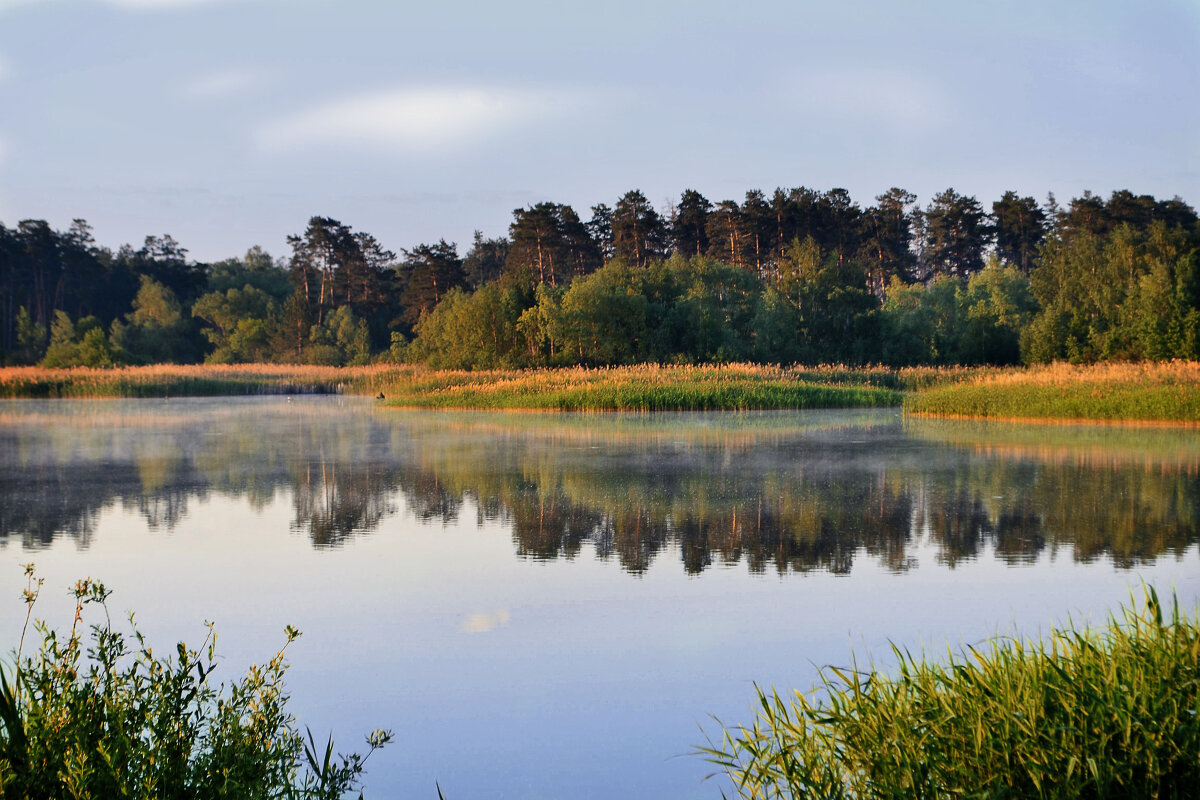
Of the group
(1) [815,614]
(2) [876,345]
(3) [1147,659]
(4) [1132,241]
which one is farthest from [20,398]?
(4) [1132,241]

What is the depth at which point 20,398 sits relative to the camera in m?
38.6

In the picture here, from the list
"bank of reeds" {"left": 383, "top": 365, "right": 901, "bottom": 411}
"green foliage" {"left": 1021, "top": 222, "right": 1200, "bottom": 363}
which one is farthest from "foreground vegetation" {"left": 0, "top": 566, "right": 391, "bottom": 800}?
"green foliage" {"left": 1021, "top": 222, "right": 1200, "bottom": 363}

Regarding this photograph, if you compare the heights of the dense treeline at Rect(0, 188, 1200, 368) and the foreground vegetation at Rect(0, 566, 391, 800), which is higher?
the dense treeline at Rect(0, 188, 1200, 368)

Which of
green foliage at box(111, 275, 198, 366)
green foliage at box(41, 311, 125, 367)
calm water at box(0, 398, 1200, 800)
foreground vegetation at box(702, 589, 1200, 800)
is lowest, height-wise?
calm water at box(0, 398, 1200, 800)

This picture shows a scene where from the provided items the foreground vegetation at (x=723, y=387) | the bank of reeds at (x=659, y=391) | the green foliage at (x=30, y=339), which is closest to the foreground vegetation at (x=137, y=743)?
the foreground vegetation at (x=723, y=387)

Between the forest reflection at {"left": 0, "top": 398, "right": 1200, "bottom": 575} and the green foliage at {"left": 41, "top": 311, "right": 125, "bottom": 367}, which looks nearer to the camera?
the forest reflection at {"left": 0, "top": 398, "right": 1200, "bottom": 575}

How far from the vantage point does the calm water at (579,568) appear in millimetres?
4590

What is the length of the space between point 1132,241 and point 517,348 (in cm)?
2707

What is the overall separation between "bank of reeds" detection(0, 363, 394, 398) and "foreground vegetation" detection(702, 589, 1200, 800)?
41547 mm

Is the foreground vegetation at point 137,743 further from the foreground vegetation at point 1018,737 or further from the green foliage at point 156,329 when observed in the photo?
the green foliage at point 156,329

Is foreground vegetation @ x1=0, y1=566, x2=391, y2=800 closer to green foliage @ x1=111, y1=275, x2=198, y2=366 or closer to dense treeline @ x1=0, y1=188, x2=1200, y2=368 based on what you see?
dense treeline @ x1=0, y1=188, x2=1200, y2=368

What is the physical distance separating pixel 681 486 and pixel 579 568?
4676 millimetres

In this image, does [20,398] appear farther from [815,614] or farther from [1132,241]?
[1132,241]

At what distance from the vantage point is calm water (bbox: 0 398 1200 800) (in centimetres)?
459
